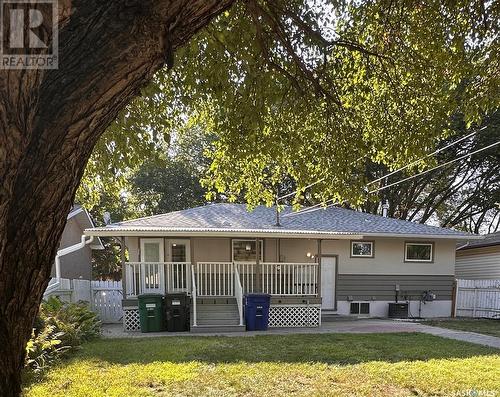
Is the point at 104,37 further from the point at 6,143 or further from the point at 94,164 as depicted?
the point at 94,164

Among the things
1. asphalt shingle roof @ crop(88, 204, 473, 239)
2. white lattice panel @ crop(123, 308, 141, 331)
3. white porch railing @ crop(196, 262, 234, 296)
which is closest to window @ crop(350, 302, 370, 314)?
asphalt shingle roof @ crop(88, 204, 473, 239)

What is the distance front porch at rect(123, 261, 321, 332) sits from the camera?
10203 mm

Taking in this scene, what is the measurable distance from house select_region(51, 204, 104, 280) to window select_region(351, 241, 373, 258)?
10009mm

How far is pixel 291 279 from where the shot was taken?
36.8 feet

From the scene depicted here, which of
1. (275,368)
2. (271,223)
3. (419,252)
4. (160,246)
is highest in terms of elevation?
(271,223)

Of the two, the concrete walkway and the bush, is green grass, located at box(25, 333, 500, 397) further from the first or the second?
the concrete walkway

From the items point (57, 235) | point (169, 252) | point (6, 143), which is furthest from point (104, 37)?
point (169, 252)

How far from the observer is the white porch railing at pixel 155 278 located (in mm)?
10617

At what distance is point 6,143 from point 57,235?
0.49m

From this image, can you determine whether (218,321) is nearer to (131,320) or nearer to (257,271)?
(257,271)

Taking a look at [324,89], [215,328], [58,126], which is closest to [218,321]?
[215,328]

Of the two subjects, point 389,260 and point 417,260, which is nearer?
point 389,260

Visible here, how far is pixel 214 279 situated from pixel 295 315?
261 cm

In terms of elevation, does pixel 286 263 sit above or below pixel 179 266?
above
